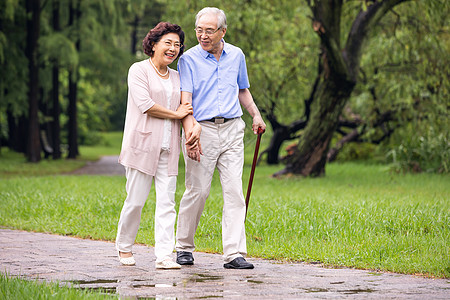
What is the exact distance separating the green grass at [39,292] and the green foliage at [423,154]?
573 inches

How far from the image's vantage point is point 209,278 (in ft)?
18.1

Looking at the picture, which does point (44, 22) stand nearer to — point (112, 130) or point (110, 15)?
point (110, 15)

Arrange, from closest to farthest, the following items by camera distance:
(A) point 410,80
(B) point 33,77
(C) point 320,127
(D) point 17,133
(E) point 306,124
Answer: (C) point 320,127 → (A) point 410,80 → (E) point 306,124 → (B) point 33,77 → (D) point 17,133

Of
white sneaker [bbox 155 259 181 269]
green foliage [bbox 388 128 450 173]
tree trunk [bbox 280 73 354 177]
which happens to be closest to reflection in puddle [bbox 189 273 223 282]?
white sneaker [bbox 155 259 181 269]

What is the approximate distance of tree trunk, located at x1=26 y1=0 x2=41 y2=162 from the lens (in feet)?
77.8

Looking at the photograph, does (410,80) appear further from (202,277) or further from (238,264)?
(202,277)

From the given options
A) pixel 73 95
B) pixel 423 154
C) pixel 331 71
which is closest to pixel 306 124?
pixel 423 154

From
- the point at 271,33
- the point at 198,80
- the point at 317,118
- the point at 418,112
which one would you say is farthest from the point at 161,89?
the point at 271,33

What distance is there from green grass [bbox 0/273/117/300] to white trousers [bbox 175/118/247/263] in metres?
1.68

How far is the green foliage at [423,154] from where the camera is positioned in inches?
717

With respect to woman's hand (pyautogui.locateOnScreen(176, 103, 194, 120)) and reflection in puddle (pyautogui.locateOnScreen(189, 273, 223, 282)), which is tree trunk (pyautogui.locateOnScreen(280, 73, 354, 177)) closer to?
woman's hand (pyautogui.locateOnScreen(176, 103, 194, 120))

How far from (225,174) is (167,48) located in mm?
1179

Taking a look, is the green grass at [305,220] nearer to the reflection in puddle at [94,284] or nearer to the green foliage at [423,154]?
the reflection in puddle at [94,284]

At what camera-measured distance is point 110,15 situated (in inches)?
1045
